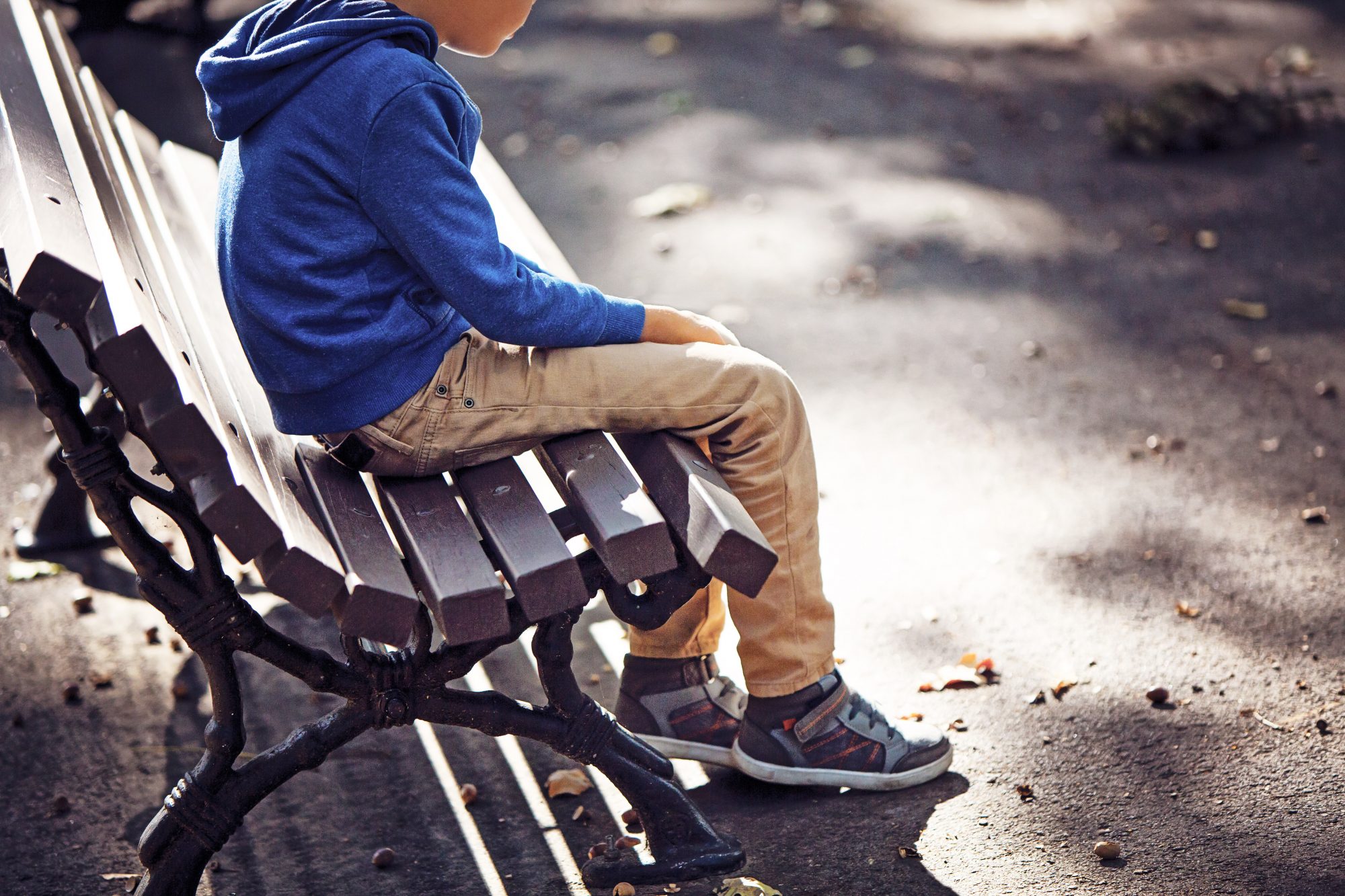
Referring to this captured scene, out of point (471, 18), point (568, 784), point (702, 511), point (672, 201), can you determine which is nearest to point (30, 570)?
point (568, 784)

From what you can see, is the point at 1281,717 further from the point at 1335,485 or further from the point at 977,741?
the point at 1335,485

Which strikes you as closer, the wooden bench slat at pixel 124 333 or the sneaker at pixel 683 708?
the wooden bench slat at pixel 124 333

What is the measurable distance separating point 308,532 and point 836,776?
1.27 metres

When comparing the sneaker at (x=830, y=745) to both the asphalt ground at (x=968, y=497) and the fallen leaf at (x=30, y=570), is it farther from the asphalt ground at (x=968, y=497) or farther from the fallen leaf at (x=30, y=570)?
the fallen leaf at (x=30, y=570)

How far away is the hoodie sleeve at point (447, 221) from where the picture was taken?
2.12 m

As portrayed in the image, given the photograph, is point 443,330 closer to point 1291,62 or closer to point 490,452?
point 490,452

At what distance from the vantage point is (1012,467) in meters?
4.01

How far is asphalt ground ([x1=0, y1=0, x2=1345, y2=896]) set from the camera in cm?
261

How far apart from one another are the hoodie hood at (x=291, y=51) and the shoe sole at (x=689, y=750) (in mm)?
1526

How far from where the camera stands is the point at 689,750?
280 centimetres

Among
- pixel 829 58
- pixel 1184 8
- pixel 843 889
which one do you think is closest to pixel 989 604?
pixel 843 889

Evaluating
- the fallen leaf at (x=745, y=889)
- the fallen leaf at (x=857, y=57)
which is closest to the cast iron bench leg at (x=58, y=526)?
the fallen leaf at (x=745, y=889)

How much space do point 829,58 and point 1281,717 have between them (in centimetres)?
587

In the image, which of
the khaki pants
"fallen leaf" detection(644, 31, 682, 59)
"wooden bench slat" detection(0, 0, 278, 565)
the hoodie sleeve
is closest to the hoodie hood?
the hoodie sleeve
